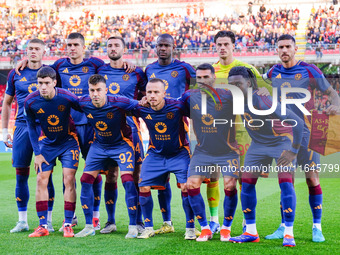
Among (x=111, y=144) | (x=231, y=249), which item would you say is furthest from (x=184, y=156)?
(x=231, y=249)

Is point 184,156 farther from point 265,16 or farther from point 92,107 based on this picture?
point 265,16

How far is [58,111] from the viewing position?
21.3 ft

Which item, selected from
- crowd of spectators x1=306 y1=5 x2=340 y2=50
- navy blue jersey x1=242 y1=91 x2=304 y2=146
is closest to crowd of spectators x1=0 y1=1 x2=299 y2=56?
crowd of spectators x1=306 y1=5 x2=340 y2=50

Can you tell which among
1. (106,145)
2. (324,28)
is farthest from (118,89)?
(324,28)

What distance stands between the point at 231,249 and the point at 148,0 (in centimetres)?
2997

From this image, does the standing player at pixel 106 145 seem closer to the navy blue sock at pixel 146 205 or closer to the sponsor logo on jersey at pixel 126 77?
the navy blue sock at pixel 146 205

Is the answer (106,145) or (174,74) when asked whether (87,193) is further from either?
(174,74)

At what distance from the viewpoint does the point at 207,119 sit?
6.06 m

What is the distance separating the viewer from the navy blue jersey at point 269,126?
215 inches

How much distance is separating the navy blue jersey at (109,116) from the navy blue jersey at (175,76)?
2.12 ft

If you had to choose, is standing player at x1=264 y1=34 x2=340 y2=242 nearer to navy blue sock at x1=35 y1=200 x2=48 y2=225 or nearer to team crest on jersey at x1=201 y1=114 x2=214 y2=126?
team crest on jersey at x1=201 y1=114 x2=214 y2=126

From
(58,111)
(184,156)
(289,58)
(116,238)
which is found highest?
(289,58)

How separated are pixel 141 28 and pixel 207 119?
24540 mm

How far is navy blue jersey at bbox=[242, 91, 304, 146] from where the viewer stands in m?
5.45
